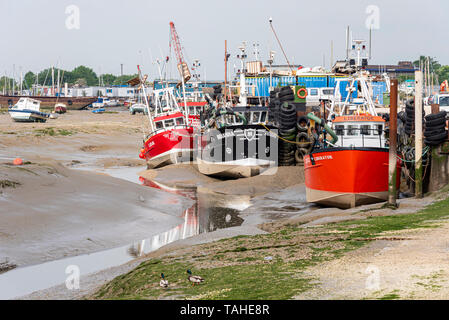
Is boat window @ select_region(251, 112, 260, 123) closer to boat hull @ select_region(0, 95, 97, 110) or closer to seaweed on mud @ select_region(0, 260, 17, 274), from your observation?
seaweed on mud @ select_region(0, 260, 17, 274)

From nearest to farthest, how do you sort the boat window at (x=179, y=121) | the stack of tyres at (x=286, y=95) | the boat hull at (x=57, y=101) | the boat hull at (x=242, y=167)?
the boat hull at (x=242, y=167), the stack of tyres at (x=286, y=95), the boat window at (x=179, y=121), the boat hull at (x=57, y=101)

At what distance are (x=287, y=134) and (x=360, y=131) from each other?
9.21 meters

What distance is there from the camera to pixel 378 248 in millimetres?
12164

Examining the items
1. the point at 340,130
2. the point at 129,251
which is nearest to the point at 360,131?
the point at 340,130

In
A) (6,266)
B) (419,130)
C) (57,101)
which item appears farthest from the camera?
(57,101)

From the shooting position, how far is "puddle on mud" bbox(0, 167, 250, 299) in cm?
A: 1409

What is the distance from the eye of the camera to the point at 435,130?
21219 millimetres

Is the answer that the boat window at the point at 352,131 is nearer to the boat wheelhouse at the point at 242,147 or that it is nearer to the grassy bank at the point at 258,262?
the grassy bank at the point at 258,262

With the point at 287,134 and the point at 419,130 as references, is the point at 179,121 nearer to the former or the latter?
the point at 287,134

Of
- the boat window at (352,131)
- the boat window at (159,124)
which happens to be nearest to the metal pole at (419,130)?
the boat window at (352,131)

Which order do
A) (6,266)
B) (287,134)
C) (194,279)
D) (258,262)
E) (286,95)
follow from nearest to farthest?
(194,279) → (258,262) → (6,266) → (287,134) → (286,95)

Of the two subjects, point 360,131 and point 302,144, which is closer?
point 360,131

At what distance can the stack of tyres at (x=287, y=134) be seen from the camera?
33.0 m

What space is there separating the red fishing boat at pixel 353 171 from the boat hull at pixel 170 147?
53.8 feet
